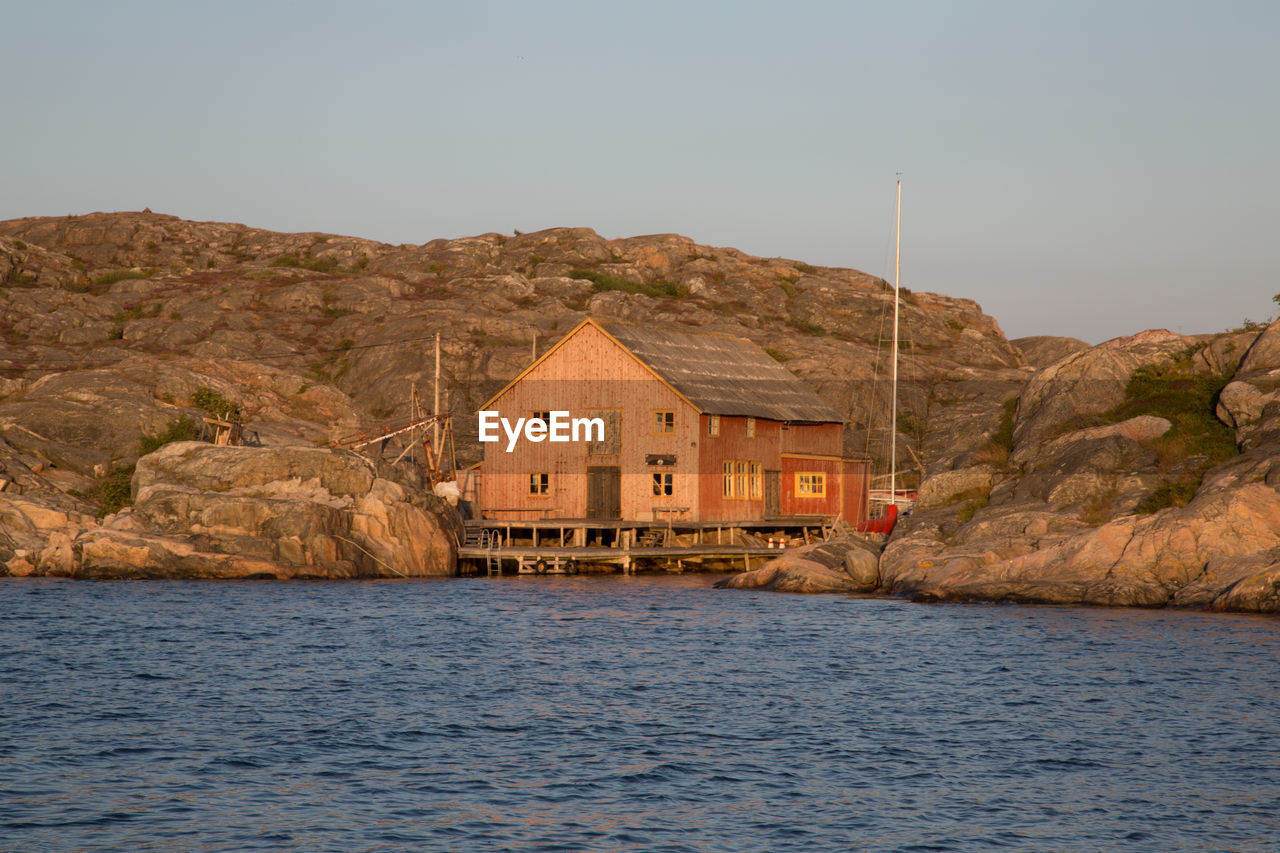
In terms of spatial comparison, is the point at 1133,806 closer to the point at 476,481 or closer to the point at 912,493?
the point at 476,481

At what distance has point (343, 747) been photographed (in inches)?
760

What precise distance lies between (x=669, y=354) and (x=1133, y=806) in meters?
37.2

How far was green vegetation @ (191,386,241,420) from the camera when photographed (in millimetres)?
58725

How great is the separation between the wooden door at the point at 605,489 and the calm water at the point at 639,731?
1456 centimetres

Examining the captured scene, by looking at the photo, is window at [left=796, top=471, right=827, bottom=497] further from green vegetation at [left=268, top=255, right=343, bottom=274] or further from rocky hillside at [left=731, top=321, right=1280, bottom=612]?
green vegetation at [left=268, top=255, right=343, bottom=274]

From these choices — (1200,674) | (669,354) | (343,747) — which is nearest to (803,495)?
(669,354)

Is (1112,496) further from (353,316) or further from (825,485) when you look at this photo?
(353,316)

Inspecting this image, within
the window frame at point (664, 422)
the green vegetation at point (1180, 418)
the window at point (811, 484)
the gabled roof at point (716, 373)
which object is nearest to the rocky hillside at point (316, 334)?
the green vegetation at point (1180, 418)

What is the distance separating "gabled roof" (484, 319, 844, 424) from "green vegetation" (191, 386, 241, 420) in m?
15.5

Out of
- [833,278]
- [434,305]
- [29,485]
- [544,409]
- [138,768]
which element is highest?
[833,278]

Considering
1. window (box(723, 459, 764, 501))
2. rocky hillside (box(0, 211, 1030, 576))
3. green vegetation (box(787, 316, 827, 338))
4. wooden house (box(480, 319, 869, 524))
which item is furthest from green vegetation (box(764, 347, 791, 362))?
window (box(723, 459, 764, 501))

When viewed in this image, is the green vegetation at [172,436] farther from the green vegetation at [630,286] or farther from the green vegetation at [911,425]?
the green vegetation at [630,286]

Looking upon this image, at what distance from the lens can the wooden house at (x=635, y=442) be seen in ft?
161

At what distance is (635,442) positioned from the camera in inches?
1939
